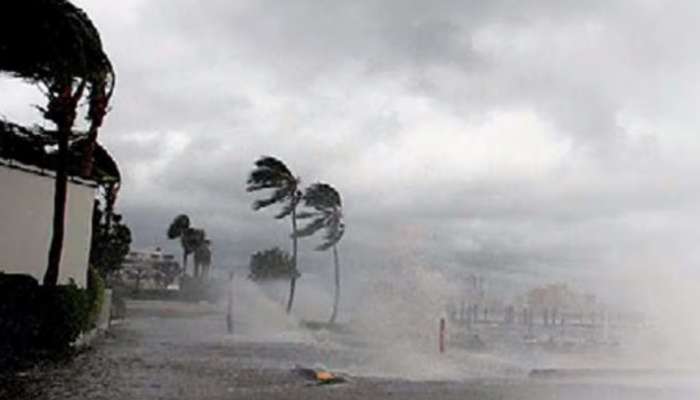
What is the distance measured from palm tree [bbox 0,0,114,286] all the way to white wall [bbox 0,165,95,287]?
429 centimetres

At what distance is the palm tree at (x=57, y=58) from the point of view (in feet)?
58.4

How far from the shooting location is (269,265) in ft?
324

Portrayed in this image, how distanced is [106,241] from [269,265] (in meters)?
53.7

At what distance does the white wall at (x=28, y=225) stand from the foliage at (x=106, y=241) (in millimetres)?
5787

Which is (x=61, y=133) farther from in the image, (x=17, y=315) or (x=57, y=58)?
(x=17, y=315)

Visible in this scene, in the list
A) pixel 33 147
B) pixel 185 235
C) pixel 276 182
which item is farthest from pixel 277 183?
pixel 185 235

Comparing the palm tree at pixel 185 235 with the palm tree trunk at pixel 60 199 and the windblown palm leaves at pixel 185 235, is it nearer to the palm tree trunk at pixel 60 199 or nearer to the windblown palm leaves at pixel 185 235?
the windblown palm leaves at pixel 185 235

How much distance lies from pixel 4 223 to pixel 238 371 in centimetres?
1024

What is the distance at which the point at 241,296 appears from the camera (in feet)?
192

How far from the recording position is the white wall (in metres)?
25.4

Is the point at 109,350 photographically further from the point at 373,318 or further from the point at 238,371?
the point at 373,318

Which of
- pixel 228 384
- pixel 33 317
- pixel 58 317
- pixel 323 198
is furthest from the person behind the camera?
pixel 323 198

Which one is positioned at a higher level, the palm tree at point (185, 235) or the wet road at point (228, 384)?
the palm tree at point (185, 235)

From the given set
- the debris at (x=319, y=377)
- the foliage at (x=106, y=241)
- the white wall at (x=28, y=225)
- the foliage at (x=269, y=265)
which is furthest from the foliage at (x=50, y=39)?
the foliage at (x=269, y=265)
